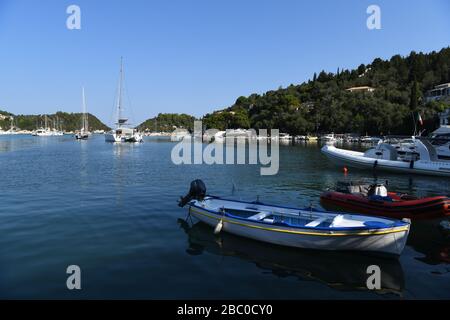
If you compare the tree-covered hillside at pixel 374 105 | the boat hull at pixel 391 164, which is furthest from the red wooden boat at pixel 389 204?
the tree-covered hillside at pixel 374 105

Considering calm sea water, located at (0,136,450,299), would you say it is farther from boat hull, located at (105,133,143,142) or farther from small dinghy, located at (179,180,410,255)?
boat hull, located at (105,133,143,142)

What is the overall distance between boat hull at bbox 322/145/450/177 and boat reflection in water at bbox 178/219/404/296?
28810 millimetres

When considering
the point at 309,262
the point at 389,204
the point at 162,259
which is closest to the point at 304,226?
the point at 309,262

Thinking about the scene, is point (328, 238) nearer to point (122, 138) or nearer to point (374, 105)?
point (122, 138)

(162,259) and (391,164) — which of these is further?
(391,164)

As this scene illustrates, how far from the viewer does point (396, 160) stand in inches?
1698

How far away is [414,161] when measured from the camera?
3931 cm

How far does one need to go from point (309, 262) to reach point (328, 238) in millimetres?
1277

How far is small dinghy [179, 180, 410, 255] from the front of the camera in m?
13.5

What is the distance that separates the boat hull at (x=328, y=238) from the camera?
44.2 ft

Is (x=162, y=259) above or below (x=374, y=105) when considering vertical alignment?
below

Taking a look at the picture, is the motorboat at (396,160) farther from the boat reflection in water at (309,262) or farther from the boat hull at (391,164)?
the boat reflection in water at (309,262)

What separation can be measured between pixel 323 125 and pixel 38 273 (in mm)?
146598
